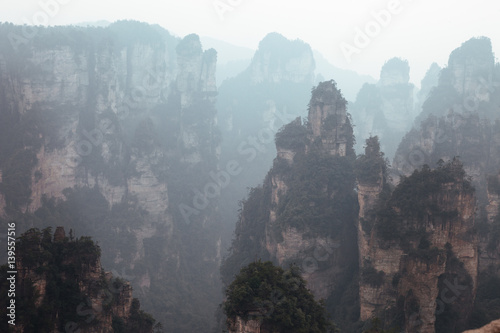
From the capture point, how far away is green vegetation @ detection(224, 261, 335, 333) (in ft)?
50.9

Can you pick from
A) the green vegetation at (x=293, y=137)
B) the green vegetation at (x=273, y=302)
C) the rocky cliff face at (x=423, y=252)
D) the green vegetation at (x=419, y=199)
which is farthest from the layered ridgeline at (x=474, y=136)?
the green vegetation at (x=293, y=137)

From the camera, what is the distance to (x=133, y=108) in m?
67.6

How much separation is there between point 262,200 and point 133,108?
37.4 metres

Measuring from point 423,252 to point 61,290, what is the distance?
15976 mm

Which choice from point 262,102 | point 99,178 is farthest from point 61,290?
point 262,102

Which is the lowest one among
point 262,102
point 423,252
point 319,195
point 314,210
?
point 423,252

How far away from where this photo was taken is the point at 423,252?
19.2 m

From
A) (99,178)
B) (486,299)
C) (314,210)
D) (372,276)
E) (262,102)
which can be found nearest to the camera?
(486,299)

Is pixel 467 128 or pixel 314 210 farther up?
pixel 467 128

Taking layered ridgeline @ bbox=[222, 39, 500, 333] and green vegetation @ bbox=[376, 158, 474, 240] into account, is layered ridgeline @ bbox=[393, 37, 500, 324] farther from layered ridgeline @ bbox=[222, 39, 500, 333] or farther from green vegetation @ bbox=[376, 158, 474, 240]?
green vegetation @ bbox=[376, 158, 474, 240]

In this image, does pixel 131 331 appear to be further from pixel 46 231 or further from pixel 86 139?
pixel 86 139

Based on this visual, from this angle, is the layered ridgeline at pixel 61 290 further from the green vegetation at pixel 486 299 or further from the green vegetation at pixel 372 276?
the green vegetation at pixel 486 299

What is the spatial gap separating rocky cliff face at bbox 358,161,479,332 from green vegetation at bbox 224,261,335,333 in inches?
185

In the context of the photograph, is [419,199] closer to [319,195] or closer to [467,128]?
[319,195]
